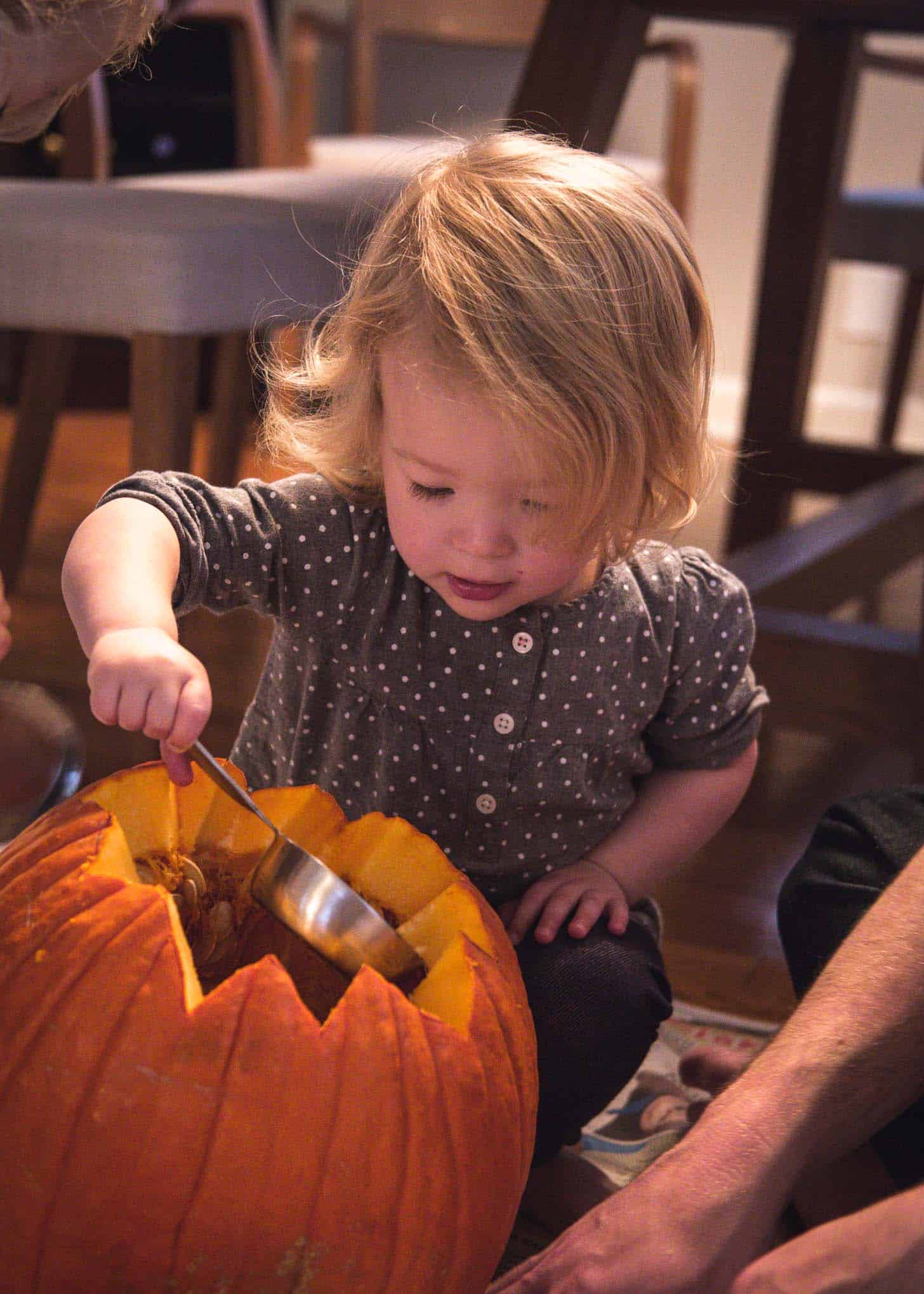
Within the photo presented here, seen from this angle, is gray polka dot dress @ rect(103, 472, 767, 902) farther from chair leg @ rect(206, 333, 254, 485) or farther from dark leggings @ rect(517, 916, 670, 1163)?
chair leg @ rect(206, 333, 254, 485)

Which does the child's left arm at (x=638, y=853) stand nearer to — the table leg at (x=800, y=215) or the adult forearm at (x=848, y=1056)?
the adult forearm at (x=848, y=1056)

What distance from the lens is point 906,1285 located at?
0.53 m

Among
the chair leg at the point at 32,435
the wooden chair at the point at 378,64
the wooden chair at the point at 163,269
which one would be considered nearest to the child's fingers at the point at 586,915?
the wooden chair at the point at 163,269

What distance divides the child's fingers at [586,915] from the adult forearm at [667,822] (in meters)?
0.03

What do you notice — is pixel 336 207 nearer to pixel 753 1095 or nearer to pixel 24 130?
pixel 24 130

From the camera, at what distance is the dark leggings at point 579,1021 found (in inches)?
31.4

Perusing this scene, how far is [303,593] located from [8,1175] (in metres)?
0.37

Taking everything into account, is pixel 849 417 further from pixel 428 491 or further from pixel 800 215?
pixel 428 491

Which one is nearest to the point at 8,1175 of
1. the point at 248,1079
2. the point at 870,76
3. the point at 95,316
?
Answer: the point at 248,1079

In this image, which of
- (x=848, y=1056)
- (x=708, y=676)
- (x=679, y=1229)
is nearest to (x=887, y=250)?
(x=708, y=676)

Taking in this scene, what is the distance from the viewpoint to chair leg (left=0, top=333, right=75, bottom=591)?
1736mm

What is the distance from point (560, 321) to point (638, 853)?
0.32 meters

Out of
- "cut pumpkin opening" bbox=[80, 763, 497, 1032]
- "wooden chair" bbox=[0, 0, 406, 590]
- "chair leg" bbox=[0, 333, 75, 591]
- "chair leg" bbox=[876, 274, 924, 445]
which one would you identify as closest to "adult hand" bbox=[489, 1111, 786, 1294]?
"cut pumpkin opening" bbox=[80, 763, 497, 1032]

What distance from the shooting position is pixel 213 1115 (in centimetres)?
55
